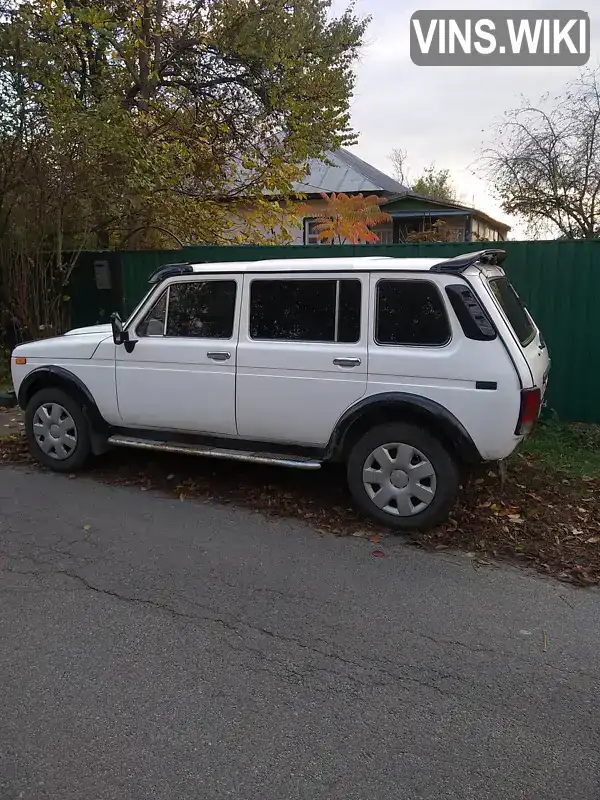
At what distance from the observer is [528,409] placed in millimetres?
4109

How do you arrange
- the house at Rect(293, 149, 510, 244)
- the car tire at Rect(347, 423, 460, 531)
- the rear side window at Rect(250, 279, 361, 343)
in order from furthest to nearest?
1. the house at Rect(293, 149, 510, 244)
2. the rear side window at Rect(250, 279, 361, 343)
3. the car tire at Rect(347, 423, 460, 531)

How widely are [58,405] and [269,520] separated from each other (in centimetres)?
237

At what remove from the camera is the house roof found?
19.0 meters

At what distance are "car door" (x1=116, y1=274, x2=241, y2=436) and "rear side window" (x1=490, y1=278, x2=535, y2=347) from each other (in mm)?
2012

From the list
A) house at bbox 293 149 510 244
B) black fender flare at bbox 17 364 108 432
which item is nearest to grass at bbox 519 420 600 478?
black fender flare at bbox 17 364 108 432

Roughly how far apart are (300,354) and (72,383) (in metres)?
2.25

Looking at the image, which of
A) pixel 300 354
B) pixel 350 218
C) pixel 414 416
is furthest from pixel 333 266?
pixel 350 218

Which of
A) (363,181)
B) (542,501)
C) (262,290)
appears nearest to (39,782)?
(262,290)

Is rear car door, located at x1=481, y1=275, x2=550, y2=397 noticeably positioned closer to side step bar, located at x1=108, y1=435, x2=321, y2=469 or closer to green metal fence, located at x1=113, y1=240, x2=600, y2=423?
side step bar, located at x1=108, y1=435, x2=321, y2=469

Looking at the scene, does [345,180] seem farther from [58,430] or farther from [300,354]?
[300,354]

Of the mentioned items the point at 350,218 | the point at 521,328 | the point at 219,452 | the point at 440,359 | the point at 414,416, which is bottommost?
the point at 219,452

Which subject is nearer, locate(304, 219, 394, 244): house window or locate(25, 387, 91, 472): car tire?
locate(25, 387, 91, 472): car tire

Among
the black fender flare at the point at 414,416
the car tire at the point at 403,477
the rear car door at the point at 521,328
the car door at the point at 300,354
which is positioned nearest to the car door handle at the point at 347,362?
the car door at the point at 300,354

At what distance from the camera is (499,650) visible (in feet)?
10.4
